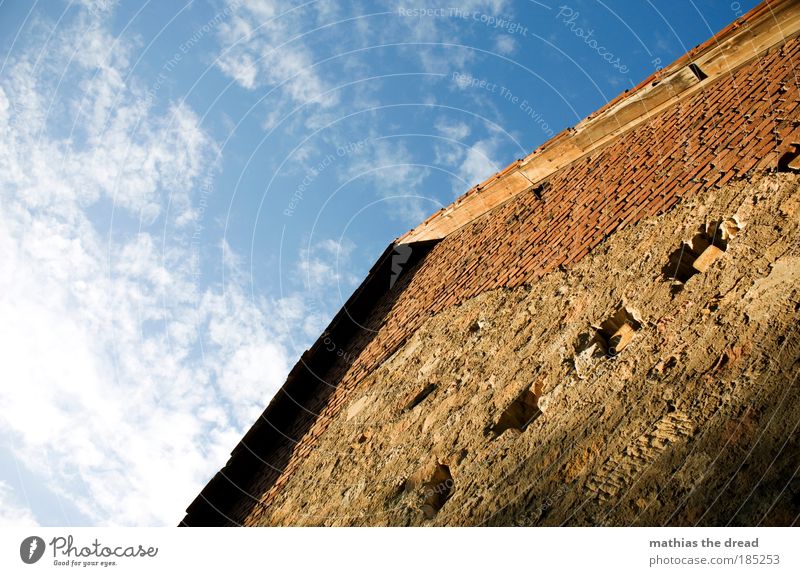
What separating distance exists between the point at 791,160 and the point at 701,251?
701mm

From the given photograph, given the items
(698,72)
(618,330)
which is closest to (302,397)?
(618,330)

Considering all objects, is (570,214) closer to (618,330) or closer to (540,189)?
(540,189)

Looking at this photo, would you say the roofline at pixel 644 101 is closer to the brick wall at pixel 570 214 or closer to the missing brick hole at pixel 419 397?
the brick wall at pixel 570 214

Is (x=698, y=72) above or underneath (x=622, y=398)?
above

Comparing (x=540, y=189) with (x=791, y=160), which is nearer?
(x=791, y=160)

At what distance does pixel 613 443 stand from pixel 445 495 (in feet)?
4.41

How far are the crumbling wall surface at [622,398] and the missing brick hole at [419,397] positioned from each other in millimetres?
14

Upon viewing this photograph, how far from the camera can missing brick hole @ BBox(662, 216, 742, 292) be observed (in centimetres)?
372

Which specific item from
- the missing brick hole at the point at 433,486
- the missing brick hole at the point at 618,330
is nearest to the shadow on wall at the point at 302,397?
the missing brick hole at the point at 433,486

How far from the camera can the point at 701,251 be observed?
12.8 feet

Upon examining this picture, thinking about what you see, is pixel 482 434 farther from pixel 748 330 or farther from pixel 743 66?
pixel 743 66
